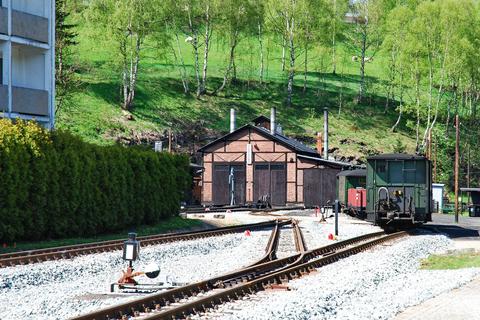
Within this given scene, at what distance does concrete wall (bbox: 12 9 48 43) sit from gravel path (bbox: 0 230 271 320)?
12.6m

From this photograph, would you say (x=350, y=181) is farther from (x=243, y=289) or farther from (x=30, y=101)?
(x=243, y=289)

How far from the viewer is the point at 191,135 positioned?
7319cm

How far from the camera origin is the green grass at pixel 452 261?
2094 centimetres

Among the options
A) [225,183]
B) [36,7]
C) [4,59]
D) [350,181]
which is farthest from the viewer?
[225,183]

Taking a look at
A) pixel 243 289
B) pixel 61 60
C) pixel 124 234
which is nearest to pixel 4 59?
pixel 124 234

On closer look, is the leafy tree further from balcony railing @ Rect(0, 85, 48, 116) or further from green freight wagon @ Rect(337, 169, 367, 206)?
balcony railing @ Rect(0, 85, 48, 116)

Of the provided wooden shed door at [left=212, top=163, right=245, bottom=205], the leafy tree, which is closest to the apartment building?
the leafy tree

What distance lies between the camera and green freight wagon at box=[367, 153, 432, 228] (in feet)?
107

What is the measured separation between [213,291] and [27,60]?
2498 cm

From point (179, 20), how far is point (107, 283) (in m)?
68.6

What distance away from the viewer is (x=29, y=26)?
35344 millimetres

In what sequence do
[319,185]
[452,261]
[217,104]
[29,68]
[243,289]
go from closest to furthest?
[243,289], [452,261], [29,68], [319,185], [217,104]

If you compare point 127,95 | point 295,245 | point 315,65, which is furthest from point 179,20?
point 295,245

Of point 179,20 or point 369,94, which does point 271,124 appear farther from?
point 369,94
